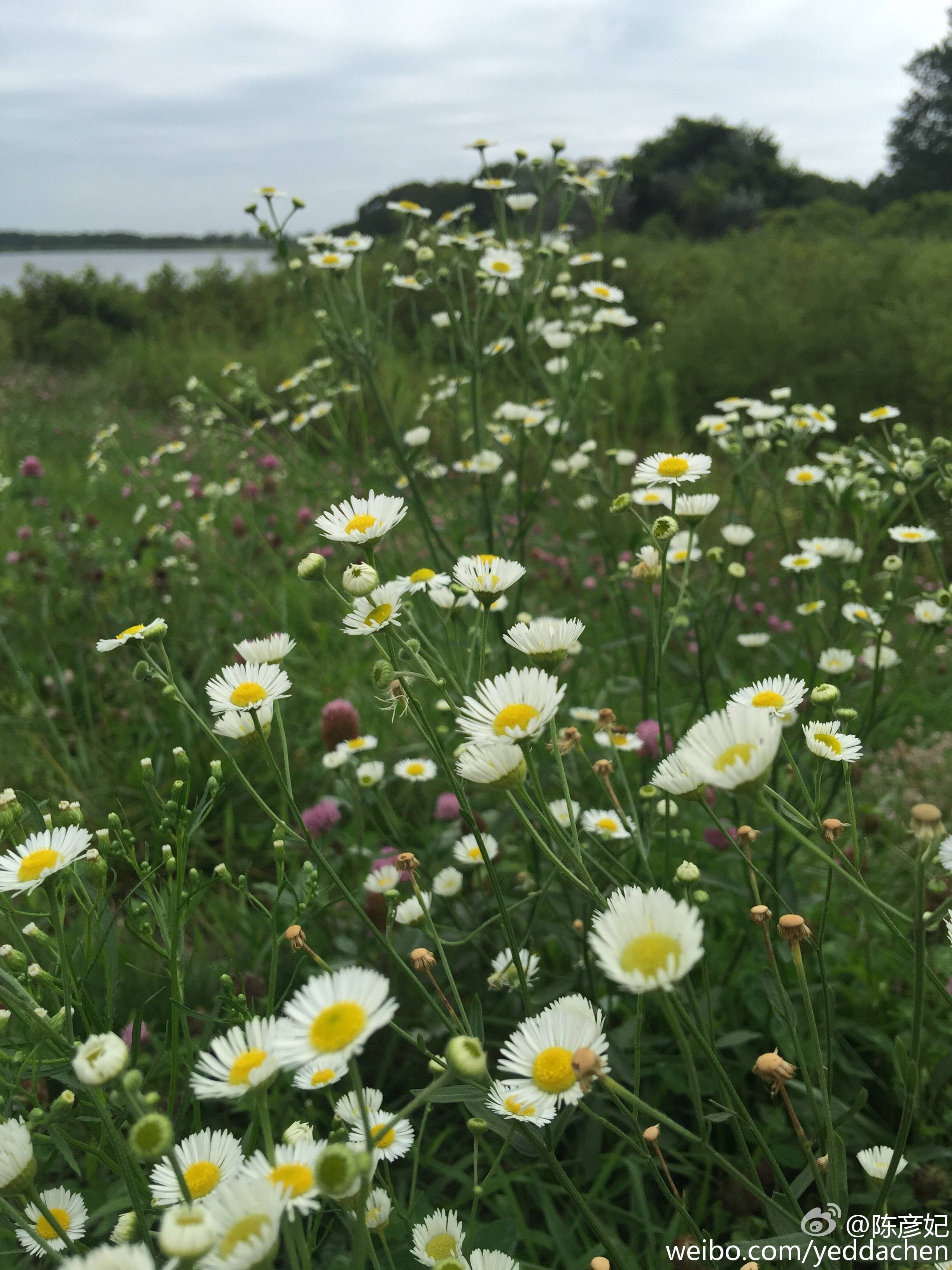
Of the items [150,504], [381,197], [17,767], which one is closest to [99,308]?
[381,197]

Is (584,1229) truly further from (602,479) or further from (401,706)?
(602,479)

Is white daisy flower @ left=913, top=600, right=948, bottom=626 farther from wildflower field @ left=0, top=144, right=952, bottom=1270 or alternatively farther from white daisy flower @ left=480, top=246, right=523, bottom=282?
white daisy flower @ left=480, top=246, right=523, bottom=282

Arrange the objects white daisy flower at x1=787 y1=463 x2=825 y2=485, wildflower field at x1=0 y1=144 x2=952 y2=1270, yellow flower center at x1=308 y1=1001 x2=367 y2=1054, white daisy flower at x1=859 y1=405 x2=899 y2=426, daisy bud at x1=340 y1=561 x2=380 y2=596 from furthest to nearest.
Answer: white daisy flower at x1=859 y1=405 x2=899 y2=426 → white daisy flower at x1=787 y1=463 x2=825 y2=485 → daisy bud at x1=340 y1=561 x2=380 y2=596 → wildflower field at x1=0 y1=144 x2=952 y2=1270 → yellow flower center at x1=308 y1=1001 x2=367 y2=1054

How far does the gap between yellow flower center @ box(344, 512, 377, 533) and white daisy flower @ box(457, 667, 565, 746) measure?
12.2 inches

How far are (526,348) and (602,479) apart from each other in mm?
474

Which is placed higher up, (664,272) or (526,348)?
(664,272)

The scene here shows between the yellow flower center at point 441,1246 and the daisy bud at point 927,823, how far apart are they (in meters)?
0.68

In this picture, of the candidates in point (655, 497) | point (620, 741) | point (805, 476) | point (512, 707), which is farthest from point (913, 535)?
point (512, 707)

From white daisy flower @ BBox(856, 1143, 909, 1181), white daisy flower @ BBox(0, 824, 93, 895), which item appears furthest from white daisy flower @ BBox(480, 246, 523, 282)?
white daisy flower @ BBox(856, 1143, 909, 1181)

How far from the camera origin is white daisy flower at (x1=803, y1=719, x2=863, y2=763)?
1024mm

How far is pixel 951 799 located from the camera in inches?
90.9

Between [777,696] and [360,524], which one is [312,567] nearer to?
[360,524]

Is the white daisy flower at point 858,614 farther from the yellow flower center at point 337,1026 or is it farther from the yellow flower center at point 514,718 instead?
the yellow flower center at point 337,1026

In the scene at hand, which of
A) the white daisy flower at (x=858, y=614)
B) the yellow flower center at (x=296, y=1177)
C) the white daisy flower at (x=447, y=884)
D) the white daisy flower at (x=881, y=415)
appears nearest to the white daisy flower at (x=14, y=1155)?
the yellow flower center at (x=296, y=1177)
